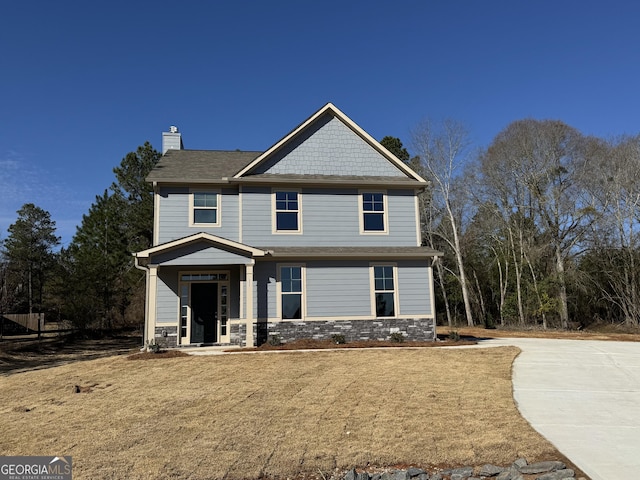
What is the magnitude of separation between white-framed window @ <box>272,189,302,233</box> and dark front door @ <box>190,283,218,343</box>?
3069 millimetres

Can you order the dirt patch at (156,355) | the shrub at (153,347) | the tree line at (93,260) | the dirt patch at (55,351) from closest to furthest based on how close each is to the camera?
1. the dirt patch at (156,355)
2. the shrub at (153,347)
3. the dirt patch at (55,351)
4. the tree line at (93,260)

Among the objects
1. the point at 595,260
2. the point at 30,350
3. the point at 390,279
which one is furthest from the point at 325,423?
the point at 595,260

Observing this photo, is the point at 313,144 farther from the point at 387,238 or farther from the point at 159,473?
the point at 159,473

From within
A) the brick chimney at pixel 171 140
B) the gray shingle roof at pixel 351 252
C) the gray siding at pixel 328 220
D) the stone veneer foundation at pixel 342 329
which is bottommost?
the stone veneer foundation at pixel 342 329

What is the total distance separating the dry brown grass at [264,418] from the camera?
5.35m

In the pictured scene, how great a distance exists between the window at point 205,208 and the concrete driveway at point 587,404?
10.5 m

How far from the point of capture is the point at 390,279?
15914mm

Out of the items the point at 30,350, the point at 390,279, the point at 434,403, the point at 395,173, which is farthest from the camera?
the point at 30,350

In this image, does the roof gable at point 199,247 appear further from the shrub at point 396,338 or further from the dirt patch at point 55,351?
the shrub at point 396,338

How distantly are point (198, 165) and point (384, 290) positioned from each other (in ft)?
27.3

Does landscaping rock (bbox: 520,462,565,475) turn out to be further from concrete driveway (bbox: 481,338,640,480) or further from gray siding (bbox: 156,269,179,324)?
gray siding (bbox: 156,269,179,324)

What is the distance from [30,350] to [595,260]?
30582mm
